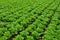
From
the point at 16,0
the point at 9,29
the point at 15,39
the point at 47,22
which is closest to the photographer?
the point at 15,39

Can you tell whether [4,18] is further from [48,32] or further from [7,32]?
[48,32]

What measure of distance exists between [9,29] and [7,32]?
72 centimetres

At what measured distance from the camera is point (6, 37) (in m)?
11.2

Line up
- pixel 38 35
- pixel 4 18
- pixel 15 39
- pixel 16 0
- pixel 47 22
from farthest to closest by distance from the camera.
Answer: pixel 16 0
pixel 4 18
pixel 47 22
pixel 38 35
pixel 15 39

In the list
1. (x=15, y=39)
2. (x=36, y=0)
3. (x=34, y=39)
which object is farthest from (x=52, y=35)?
(x=36, y=0)

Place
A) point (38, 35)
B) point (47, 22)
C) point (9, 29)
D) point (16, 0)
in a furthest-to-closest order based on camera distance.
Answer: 1. point (16, 0)
2. point (47, 22)
3. point (9, 29)
4. point (38, 35)

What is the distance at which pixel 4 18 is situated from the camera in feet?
50.4

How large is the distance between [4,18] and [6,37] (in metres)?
4.45

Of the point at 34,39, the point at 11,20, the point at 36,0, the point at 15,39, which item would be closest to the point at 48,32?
the point at 34,39

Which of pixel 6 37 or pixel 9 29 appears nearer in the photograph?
pixel 6 37

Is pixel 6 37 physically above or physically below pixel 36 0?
above

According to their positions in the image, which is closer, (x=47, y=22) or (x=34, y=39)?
(x=34, y=39)

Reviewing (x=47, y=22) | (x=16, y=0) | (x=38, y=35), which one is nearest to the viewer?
(x=38, y=35)

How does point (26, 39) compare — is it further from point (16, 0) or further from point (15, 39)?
point (16, 0)
